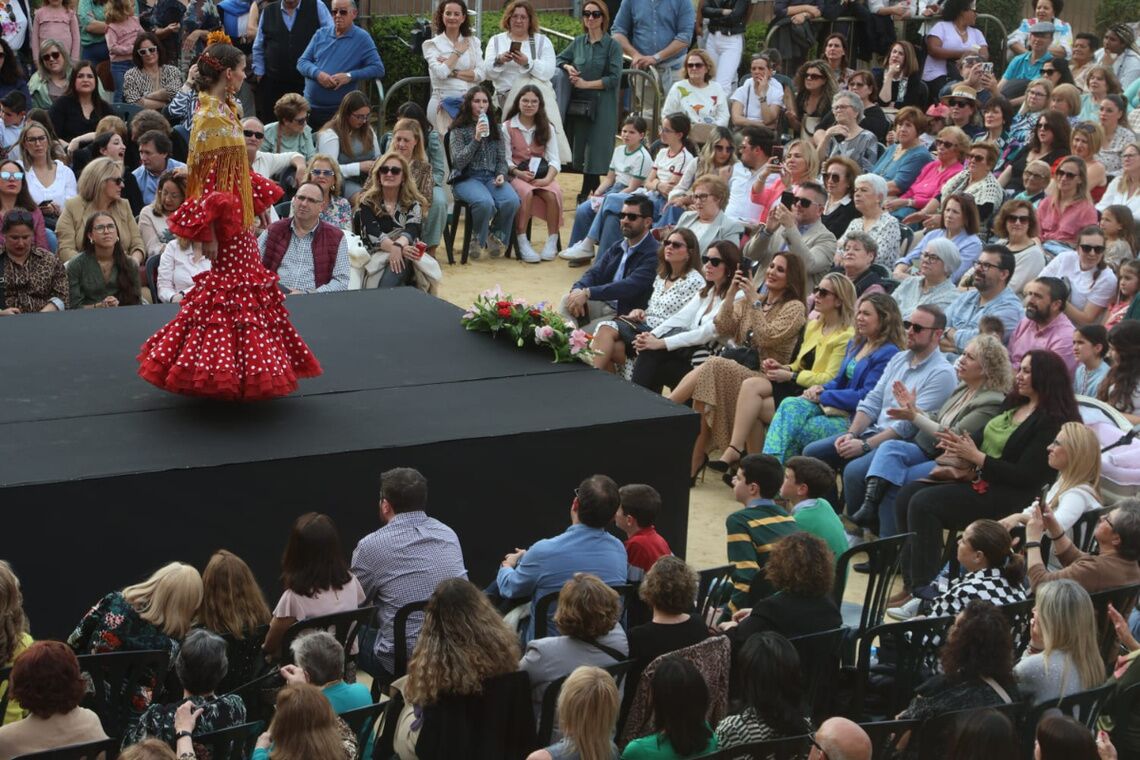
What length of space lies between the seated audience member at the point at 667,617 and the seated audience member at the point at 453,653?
43 centimetres

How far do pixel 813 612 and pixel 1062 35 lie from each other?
10.1m

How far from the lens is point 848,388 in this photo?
8.31 metres

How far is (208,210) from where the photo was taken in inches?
249

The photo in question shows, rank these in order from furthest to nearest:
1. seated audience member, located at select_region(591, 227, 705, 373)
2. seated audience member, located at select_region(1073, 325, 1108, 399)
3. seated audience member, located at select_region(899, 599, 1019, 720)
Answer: seated audience member, located at select_region(591, 227, 705, 373) < seated audience member, located at select_region(1073, 325, 1108, 399) < seated audience member, located at select_region(899, 599, 1019, 720)

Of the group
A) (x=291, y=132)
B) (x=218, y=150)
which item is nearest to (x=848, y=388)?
(x=218, y=150)

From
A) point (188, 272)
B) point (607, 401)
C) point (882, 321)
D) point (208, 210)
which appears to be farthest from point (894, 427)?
point (188, 272)

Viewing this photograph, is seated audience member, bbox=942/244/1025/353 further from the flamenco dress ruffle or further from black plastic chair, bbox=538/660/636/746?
black plastic chair, bbox=538/660/636/746

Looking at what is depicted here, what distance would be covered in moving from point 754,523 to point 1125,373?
2.42 m

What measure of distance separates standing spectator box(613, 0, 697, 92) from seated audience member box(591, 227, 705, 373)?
15.7 feet

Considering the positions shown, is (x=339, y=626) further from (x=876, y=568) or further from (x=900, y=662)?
(x=876, y=568)

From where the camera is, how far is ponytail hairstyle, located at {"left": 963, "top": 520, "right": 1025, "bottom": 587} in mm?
5707

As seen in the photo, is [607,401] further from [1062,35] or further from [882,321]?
[1062,35]

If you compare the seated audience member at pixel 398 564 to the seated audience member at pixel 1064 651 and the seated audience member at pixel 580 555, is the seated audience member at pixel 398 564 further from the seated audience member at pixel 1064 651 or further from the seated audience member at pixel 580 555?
the seated audience member at pixel 1064 651

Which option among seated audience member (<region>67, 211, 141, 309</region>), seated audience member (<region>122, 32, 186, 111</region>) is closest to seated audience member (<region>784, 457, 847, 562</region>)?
seated audience member (<region>67, 211, 141, 309</region>)
